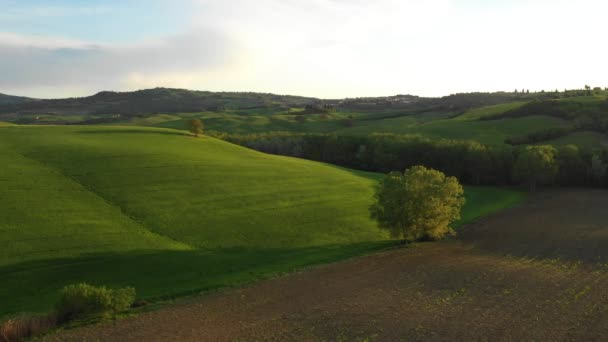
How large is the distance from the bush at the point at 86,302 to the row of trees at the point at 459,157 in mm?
91446

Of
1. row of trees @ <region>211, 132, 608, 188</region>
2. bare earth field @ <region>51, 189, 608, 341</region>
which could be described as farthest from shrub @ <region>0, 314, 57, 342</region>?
row of trees @ <region>211, 132, 608, 188</region>

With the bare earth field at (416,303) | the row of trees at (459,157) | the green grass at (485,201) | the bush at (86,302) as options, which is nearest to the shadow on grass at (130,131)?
the row of trees at (459,157)

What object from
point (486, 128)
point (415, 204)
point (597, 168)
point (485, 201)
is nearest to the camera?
point (415, 204)

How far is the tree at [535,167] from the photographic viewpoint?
103m

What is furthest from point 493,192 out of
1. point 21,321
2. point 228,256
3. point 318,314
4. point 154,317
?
point 21,321

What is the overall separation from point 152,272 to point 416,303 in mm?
22514

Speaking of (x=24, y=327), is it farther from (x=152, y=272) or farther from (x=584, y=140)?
(x=584, y=140)

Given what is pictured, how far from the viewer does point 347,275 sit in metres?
45.2

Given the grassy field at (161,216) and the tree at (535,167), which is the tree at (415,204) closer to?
the grassy field at (161,216)

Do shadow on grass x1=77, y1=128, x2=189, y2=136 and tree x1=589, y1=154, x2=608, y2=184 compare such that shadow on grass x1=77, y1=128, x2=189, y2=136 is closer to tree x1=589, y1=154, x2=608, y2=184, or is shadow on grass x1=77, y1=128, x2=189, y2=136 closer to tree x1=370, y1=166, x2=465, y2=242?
tree x1=370, y1=166, x2=465, y2=242

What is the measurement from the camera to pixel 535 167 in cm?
10325

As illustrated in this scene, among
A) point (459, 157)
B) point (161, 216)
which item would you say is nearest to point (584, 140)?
point (459, 157)

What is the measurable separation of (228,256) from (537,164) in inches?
3034

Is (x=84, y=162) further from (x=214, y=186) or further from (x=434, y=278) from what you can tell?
(x=434, y=278)
